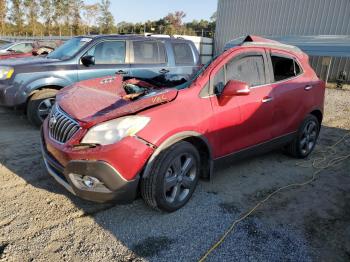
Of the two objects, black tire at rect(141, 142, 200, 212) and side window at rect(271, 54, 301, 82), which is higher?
side window at rect(271, 54, 301, 82)

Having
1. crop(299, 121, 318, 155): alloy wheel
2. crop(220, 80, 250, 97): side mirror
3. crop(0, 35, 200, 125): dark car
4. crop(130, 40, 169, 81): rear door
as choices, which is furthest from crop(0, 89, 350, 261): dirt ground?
crop(130, 40, 169, 81): rear door

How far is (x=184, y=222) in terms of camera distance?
303 cm

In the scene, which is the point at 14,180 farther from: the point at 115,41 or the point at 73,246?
the point at 115,41

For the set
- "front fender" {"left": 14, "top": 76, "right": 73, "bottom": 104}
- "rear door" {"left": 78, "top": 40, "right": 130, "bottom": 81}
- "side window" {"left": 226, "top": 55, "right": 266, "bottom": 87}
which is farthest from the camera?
Answer: "rear door" {"left": 78, "top": 40, "right": 130, "bottom": 81}

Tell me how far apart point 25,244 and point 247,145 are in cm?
259

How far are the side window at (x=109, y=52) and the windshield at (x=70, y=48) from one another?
9.5 inches

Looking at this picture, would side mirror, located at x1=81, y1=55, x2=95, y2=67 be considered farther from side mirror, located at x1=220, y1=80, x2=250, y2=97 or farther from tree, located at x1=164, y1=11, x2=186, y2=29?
tree, located at x1=164, y1=11, x2=186, y2=29

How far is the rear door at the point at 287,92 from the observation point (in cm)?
405

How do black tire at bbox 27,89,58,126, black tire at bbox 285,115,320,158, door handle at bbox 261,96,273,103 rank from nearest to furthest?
1. door handle at bbox 261,96,273,103
2. black tire at bbox 285,115,320,158
3. black tire at bbox 27,89,58,126

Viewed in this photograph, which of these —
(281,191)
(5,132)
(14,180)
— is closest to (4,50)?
(5,132)

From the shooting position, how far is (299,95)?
434 cm

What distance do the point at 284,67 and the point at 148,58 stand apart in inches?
114

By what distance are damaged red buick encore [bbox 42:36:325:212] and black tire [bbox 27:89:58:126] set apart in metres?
1.82

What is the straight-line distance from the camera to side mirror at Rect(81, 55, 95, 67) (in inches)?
218
